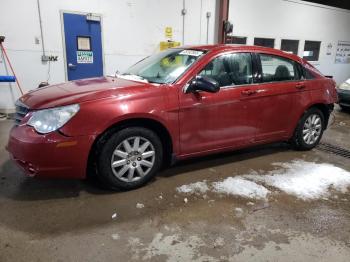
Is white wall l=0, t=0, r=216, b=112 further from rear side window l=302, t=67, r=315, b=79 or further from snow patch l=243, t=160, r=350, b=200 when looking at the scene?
snow patch l=243, t=160, r=350, b=200

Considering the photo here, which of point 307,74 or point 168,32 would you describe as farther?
point 168,32

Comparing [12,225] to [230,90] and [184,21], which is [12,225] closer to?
[230,90]

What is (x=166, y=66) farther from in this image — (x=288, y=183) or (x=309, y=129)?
(x=309, y=129)

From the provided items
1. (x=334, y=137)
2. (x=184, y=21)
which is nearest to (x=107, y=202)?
(x=334, y=137)

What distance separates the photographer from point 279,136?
4.20 m

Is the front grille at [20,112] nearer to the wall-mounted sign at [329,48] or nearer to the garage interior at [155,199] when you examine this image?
the garage interior at [155,199]

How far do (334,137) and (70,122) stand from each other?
15.1 ft

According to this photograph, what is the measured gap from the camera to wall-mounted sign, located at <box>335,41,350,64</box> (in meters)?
12.6

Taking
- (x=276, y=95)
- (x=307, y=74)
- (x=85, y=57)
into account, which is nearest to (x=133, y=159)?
(x=276, y=95)

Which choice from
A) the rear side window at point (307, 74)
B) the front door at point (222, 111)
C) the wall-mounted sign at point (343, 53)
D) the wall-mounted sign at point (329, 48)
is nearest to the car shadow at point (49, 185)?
the front door at point (222, 111)

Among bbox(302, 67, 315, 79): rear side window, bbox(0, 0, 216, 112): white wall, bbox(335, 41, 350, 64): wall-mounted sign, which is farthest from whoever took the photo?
bbox(335, 41, 350, 64): wall-mounted sign

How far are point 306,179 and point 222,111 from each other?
49.2 inches

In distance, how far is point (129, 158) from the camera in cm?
309

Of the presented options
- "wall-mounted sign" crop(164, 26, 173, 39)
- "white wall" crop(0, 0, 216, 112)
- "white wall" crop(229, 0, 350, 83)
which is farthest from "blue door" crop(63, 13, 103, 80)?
"white wall" crop(229, 0, 350, 83)
